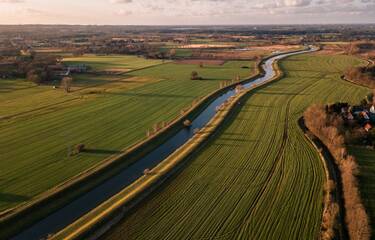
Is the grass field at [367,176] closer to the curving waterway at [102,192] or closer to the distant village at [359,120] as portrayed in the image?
the distant village at [359,120]

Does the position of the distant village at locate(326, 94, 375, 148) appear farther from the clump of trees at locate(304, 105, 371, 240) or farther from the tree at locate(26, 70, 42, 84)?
the tree at locate(26, 70, 42, 84)

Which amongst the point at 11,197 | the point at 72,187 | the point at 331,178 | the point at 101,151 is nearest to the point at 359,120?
the point at 331,178

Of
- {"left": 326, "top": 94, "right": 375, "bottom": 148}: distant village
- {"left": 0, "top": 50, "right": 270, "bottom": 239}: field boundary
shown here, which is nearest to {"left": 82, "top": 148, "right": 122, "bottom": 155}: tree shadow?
{"left": 0, "top": 50, "right": 270, "bottom": 239}: field boundary

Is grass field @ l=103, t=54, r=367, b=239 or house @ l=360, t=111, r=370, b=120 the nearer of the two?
grass field @ l=103, t=54, r=367, b=239

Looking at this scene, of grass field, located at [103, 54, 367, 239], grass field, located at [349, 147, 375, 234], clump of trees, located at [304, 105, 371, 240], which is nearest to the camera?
clump of trees, located at [304, 105, 371, 240]

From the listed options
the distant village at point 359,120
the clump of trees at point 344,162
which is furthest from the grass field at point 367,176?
the distant village at point 359,120

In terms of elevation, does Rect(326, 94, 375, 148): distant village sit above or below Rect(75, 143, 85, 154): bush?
above

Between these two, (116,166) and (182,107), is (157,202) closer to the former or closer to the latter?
(116,166)
